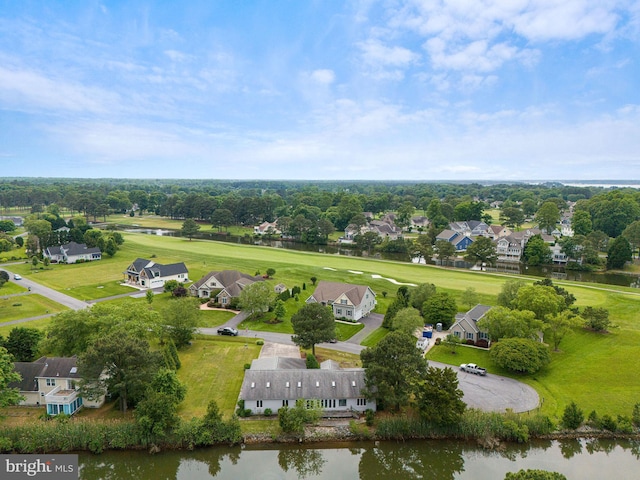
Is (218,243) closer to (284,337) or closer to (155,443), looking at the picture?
(284,337)

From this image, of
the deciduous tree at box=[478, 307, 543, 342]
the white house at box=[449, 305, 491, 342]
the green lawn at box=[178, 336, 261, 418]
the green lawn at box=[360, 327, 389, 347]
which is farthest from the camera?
the green lawn at box=[360, 327, 389, 347]

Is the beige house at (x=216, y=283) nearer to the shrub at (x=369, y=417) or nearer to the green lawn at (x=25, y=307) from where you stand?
the green lawn at (x=25, y=307)

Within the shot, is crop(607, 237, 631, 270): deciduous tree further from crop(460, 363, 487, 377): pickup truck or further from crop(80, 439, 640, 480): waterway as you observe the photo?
crop(80, 439, 640, 480): waterway

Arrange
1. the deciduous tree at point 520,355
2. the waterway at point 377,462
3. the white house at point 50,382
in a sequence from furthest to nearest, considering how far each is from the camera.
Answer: the deciduous tree at point 520,355
the white house at point 50,382
the waterway at point 377,462

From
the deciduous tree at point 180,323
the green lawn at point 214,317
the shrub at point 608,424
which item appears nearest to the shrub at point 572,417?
the shrub at point 608,424

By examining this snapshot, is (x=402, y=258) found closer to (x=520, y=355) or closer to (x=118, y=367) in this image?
(x=520, y=355)

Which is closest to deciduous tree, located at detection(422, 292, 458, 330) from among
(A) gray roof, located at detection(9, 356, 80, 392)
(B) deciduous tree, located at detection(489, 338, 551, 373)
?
(B) deciduous tree, located at detection(489, 338, 551, 373)

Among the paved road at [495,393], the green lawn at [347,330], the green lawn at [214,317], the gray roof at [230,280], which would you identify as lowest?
the green lawn at [214,317]
